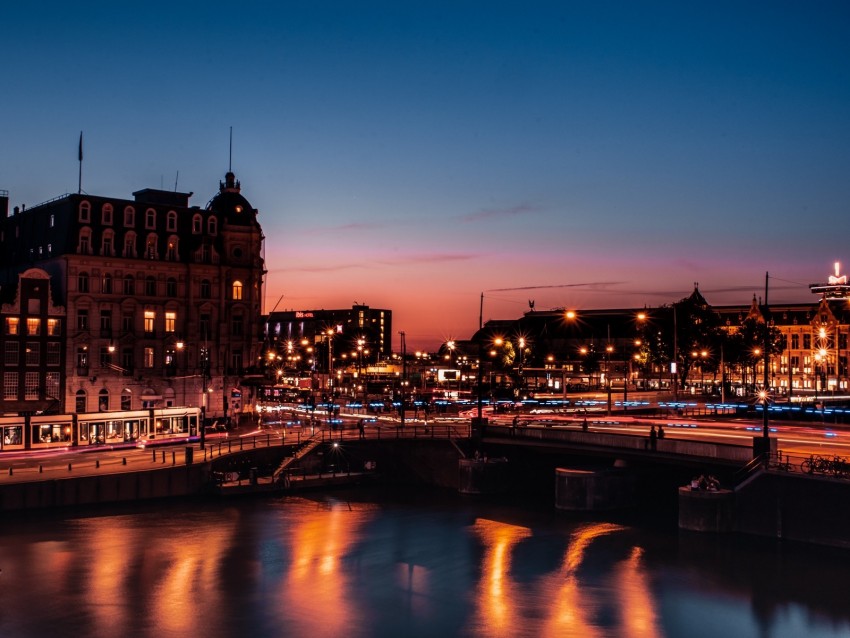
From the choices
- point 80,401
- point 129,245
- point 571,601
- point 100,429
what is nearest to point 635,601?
point 571,601

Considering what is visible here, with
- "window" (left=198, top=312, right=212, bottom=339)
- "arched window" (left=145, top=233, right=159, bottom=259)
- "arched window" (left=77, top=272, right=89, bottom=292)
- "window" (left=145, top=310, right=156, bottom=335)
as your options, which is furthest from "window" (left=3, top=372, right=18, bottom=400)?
"window" (left=198, top=312, right=212, bottom=339)

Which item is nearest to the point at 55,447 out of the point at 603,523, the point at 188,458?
the point at 188,458

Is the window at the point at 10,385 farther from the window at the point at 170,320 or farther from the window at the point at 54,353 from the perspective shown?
the window at the point at 170,320

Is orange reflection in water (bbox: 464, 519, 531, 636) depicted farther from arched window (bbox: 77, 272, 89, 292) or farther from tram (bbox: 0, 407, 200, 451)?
arched window (bbox: 77, 272, 89, 292)

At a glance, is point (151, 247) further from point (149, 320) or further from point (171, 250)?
point (149, 320)

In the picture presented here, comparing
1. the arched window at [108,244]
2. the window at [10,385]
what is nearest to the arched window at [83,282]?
the arched window at [108,244]

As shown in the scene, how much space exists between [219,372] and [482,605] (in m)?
58.8

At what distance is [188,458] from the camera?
70562mm

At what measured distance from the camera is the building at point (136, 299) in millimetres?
90562

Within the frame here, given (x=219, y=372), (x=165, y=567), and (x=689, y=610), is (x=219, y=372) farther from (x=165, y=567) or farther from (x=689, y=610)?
(x=689, y=610)

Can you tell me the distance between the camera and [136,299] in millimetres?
95750

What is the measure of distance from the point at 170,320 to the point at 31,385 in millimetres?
14893

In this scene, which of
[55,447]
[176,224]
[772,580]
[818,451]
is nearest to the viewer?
[772,580]

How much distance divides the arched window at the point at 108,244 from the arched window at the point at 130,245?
1270mm
